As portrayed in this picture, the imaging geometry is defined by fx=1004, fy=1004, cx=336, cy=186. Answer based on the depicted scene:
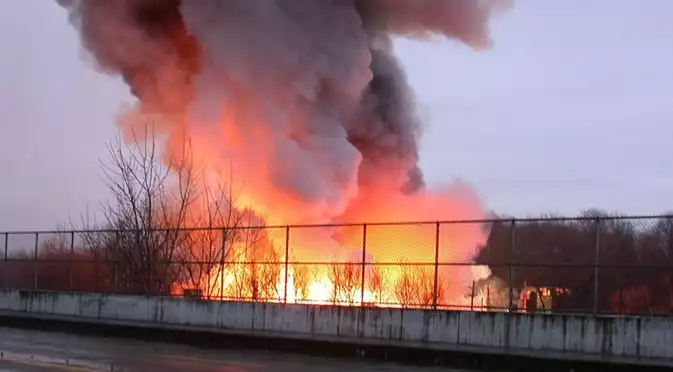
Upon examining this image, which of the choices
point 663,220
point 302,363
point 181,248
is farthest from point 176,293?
point 663,220

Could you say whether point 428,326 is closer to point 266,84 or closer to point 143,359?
point 143,359

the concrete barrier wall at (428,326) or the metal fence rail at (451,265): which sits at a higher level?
the metal fence rail at (451,265)

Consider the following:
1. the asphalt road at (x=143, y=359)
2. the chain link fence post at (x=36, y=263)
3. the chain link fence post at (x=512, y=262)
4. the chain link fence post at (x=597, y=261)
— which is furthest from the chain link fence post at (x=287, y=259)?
the chain link fence post at (x=36, y=263)

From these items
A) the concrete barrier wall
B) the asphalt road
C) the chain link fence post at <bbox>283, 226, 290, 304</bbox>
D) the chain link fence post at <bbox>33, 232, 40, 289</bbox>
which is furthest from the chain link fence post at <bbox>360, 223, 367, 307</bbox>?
the chain link fence post at <bbox>33, 232, 40, 289</bbox>

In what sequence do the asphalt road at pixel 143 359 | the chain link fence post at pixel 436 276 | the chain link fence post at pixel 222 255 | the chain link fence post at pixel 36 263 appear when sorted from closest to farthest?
1. the asphalt road at pixel 143 359
2. the chain link fence post at pixel 436 276
3. the chain link fence post at pixel 222 255
4. the chain link fence post at pixel 36 263

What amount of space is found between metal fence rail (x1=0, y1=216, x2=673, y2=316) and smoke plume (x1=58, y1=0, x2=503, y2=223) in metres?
4.16

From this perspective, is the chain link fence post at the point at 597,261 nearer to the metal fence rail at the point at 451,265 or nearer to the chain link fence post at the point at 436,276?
the metal fence rail at the point at 451,265

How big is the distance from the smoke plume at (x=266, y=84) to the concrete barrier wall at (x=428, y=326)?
6.69 m

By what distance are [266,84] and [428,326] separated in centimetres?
1289

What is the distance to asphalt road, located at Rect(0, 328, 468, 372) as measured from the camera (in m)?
15.0

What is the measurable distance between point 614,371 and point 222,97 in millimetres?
17757

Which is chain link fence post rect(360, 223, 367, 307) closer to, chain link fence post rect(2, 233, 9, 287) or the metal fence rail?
the metal fence rail

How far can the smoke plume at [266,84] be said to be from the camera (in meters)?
29.8

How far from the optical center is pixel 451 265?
20484 mm
